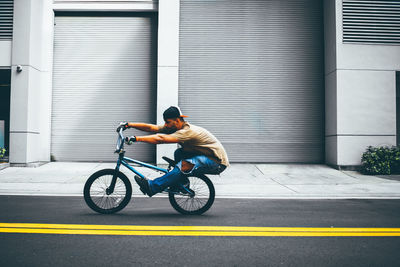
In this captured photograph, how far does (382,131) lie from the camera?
1173 centimetres

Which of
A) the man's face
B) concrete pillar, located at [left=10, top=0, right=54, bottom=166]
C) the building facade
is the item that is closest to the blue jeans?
the man's face

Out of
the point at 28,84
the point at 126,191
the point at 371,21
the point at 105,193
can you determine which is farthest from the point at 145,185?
the point at 371,21

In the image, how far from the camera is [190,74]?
12859 millimetres

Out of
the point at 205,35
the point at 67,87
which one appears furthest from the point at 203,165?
the point at 67,87

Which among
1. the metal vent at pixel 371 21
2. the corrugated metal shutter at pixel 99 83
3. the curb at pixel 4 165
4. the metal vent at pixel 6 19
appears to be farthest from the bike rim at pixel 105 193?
the metal vent at pixel 371 21

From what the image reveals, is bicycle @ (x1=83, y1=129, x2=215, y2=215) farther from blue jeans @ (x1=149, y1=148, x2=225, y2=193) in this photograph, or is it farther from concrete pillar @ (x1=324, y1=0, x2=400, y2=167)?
concrete pillar @ (x1=324, y1=0, x2=400, y2=167)

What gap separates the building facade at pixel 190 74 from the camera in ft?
41.2

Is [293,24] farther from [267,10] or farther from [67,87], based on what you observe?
[67,87]

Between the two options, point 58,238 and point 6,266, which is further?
point 58,238

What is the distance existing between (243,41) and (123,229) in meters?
10.3

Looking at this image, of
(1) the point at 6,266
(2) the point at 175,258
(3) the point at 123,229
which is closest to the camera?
(1) the point at 6,266

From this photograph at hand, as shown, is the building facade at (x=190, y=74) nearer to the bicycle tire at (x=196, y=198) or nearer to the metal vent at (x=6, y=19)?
the metal vent at (x=6, y=19)

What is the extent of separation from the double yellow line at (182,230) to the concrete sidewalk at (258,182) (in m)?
2.98

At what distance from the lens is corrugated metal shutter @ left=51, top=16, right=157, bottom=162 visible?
42.7ft
